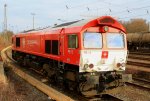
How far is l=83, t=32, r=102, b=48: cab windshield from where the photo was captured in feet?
42.3

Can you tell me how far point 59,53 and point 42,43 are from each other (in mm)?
3364

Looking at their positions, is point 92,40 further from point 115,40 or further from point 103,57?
point 115,40

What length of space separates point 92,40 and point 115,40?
1121mm

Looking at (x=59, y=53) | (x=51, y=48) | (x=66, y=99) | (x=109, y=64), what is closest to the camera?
(x=66, y=99)

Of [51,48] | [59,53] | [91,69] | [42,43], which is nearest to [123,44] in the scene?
[91,69]

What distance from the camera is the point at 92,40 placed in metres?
13.1

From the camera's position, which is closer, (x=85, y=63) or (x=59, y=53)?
(x=85, y=63)

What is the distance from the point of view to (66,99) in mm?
12547

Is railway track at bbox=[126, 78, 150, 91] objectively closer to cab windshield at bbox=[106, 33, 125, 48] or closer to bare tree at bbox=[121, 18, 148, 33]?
cab windshield at bbox=[106, 33, 125, 48]

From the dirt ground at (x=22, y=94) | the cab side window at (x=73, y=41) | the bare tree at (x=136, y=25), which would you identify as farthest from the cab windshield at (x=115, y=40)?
the bare tree at (x=136, y=25)

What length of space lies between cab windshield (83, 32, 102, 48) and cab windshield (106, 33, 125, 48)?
0.41 metres

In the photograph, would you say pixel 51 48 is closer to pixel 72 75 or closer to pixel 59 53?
pixel 59 53

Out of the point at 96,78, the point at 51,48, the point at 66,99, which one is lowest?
the point at 66,99

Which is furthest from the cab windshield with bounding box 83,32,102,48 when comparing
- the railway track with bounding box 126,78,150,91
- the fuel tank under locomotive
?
the railway track with bounding box 126,78,150,91
